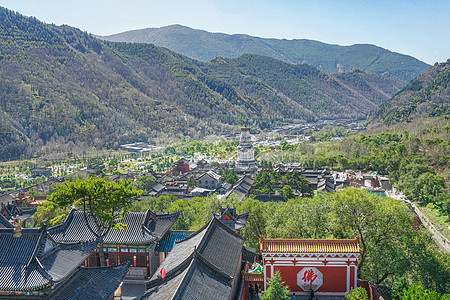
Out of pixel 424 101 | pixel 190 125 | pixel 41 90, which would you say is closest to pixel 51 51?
pixel 41 90

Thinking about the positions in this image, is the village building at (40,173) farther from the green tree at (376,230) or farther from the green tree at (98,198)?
the green tree at (376,230)

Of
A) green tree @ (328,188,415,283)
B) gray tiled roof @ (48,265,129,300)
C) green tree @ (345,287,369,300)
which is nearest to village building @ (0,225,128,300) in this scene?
gray tiled roof @ (48,265,129,300)

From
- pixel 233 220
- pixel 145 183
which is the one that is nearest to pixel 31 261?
pixel 233 220

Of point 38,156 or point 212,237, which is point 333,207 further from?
point 38,156

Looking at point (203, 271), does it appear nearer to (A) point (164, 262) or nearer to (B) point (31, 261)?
(A) point (164, 262)

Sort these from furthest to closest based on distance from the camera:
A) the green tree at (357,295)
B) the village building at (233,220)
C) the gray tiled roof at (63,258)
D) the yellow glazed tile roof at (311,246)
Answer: the village building at (233,220), the yellow glazed tile roof at (311,246), the green tree at (357,295), the gray tiled roof at (63,258)

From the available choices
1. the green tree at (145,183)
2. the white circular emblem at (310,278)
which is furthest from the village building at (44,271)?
the green tree at (145,183)

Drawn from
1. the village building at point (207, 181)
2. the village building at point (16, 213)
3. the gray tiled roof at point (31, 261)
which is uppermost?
the gray tiled roof at point (31, 261)
